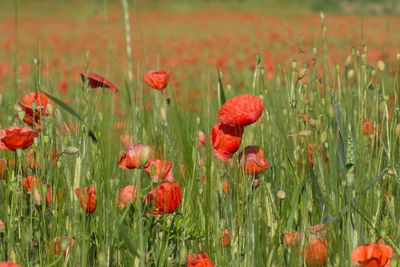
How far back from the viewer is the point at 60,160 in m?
0.90

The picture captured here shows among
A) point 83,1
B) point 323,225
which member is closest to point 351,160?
point 323,225

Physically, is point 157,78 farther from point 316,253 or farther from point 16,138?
point 316,253

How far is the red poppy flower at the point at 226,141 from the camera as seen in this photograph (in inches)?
32.2

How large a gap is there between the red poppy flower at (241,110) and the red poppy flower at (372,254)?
28 cm

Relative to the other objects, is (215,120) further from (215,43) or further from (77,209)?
(215,43)

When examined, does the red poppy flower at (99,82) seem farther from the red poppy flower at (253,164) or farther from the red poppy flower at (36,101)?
the red poppy flower at (253,164)

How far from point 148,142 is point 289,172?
0.33 meters

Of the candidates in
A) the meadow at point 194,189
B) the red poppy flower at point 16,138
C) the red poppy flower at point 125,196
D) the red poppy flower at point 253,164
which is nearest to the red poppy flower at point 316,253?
the meadow at point 194,189

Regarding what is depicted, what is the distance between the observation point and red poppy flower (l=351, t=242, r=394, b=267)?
0.60 m

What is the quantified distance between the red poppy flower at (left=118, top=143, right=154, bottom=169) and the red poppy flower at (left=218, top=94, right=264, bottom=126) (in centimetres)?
14

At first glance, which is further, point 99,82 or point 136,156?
point 99,82

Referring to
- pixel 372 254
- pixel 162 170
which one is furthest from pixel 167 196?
pixel 372 254

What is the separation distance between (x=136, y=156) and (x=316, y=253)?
280 millimetres

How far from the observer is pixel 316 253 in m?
0.69
